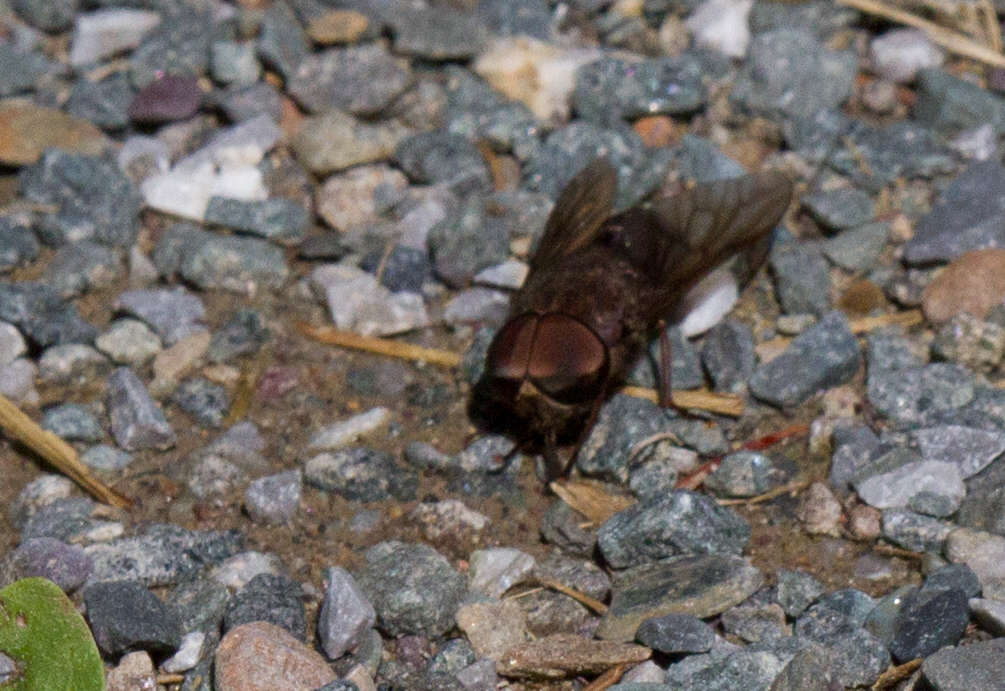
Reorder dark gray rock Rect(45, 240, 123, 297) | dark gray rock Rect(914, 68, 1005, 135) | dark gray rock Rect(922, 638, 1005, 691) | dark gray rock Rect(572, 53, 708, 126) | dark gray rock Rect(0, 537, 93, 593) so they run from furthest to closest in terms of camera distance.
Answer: dark gray rock Rect(572, 53, 708, 126) → dark gray rock Rect(914, 68, 1005, 135) → dark gray rock Rect(45, 240, 123, 297) → dark gray rock Rect(0, 537, 93, 593) → dark gray rock Rect(922, 638, 1005, 691)

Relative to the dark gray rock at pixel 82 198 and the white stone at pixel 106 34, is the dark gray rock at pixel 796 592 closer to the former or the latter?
the dark gray rock at pixel 82 198

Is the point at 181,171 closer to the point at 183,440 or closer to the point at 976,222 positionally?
the point at 183,440

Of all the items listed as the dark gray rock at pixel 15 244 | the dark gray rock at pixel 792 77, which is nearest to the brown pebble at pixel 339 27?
the dark gray rock at pixel 15 244

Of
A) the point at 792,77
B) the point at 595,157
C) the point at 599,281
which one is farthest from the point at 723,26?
the point at 599,281

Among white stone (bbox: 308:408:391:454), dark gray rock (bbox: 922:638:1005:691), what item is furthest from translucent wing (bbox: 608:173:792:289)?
dark gray rock (bbox: 922:638:1005:691)

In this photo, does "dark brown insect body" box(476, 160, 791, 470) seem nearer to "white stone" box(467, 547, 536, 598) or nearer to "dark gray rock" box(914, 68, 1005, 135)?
"white stone" box(467, 547, 536, 598)

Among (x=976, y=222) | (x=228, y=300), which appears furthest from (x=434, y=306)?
(x=976, y=222)
